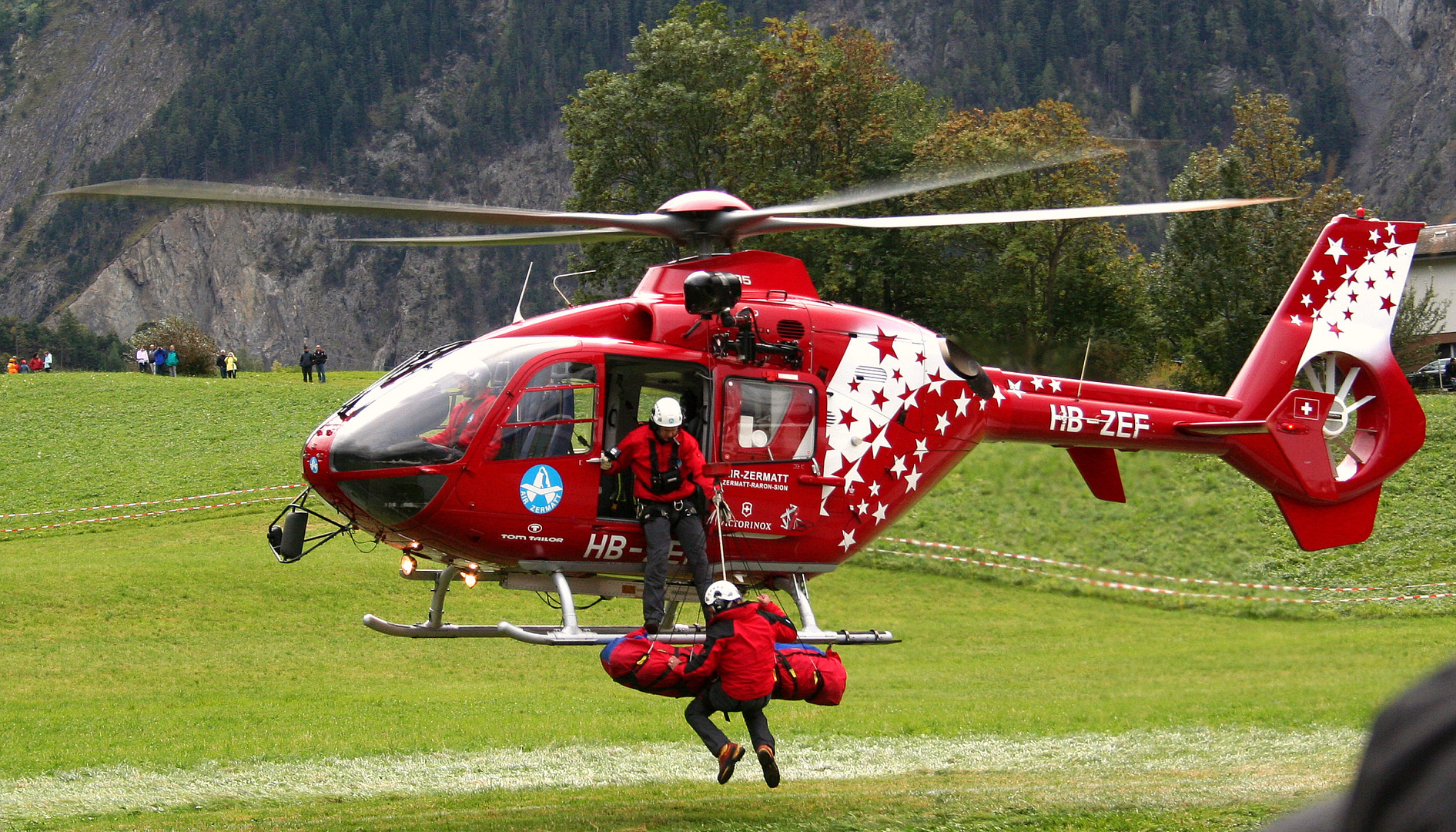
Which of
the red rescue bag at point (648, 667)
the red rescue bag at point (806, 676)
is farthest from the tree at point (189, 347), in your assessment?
the red rescue bag at point (806, 676)

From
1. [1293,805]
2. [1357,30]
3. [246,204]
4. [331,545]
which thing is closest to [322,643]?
[331,545]

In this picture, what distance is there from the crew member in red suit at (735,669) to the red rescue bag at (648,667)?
60 millimetres

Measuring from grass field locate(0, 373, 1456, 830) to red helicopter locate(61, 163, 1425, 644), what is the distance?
1843mm

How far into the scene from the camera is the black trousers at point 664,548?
35.6 feet

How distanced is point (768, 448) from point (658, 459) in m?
1.18

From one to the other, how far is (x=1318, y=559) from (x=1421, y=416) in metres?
13.3

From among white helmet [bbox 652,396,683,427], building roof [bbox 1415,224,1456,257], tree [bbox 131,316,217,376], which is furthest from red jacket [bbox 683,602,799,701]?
building roof [bbox 1415,224,1456,257]

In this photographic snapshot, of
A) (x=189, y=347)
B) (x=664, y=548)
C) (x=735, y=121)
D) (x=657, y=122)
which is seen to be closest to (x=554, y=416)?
(x=664, y=548)

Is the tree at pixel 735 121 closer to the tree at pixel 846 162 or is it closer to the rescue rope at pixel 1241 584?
the tree at pixel 846 162

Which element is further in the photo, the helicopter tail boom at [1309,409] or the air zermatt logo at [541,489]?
the helicopter tail boom at [1309,409]

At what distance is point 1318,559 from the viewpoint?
89.6ft

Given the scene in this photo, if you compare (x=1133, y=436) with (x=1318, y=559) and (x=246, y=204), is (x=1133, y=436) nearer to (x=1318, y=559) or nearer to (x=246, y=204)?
(x=246, y=204)

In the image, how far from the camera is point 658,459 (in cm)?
1068

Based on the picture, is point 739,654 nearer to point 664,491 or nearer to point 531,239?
point 664,491
